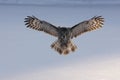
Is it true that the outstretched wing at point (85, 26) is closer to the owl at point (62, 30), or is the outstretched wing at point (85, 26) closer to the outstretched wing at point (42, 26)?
the owl at point (62, 30)

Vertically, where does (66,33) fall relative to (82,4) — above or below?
below

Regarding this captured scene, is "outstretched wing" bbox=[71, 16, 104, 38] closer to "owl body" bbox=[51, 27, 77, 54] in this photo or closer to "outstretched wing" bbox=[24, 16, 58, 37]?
"owl body" bbox=[51, 27, 77, 54]

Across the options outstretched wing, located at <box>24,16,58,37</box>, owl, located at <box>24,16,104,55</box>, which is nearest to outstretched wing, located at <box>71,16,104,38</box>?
owl, located at <box>24,16,104,55</box>

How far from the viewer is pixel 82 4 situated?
1289cm

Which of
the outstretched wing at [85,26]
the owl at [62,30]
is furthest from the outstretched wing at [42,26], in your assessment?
the outstretched wing at [85,26]

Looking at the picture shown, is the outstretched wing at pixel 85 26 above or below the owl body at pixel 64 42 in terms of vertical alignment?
above

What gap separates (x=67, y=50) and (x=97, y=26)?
351 mm

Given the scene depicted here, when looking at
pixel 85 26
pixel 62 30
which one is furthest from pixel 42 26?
pixel 85 26

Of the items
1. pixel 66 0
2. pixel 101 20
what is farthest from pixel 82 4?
pixel 101 20

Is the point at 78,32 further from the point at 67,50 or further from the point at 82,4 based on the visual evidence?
the point at 82,4

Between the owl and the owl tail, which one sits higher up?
the owl

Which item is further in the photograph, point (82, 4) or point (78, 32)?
point (82, 4)

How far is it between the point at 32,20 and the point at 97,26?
537 millimetres

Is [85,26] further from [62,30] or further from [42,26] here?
[42,26]
